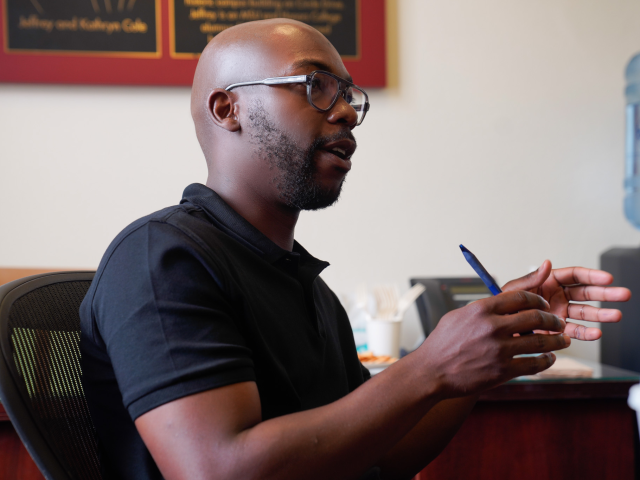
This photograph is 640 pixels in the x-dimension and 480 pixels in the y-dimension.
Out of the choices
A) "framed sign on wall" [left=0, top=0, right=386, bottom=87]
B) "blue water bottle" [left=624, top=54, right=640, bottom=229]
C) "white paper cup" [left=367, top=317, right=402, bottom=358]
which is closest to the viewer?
"white paper cup" [left=367, top=317, right=402, bottom=358]

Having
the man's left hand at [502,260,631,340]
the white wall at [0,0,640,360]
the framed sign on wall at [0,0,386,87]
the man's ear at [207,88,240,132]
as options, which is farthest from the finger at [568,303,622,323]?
the framed sign on wall at [0,0,386,87]

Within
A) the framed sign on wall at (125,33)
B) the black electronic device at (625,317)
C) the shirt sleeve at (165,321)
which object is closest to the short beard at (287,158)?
Result: the shirt sleeve at (165,321)

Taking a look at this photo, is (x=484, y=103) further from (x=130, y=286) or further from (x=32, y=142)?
(x=130, y=286)

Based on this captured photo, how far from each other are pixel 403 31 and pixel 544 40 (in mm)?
496

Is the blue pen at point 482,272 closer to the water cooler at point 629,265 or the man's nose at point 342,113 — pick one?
the man's nose at point 342,113

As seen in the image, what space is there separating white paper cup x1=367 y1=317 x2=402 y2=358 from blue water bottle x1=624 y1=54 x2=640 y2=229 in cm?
99

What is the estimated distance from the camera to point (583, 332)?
36.9 inches

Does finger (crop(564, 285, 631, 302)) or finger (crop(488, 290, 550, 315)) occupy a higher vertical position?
finger (crop(488, 290, 550, 315))

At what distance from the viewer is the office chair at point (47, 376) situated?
0.64m

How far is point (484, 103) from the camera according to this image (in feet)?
6.57

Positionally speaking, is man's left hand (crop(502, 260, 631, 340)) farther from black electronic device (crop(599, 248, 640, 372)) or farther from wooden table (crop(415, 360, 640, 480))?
black electronic device (crop(599, 248, 640, 372))

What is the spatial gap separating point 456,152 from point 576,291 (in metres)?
1.06

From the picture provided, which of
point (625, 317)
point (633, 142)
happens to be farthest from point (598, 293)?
point (633, 142)

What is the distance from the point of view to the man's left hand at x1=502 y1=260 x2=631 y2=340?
942mm
